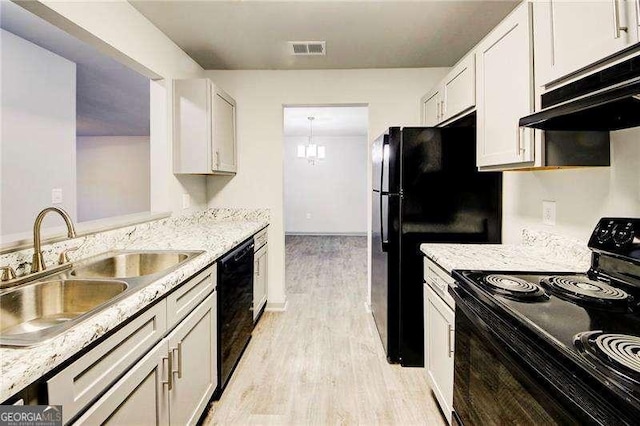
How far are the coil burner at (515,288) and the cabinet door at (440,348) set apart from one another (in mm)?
353

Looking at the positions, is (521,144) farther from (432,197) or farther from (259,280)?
(259,280)

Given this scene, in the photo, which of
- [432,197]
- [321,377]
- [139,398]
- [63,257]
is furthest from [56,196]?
[432,197]

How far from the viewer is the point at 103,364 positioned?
904 mm

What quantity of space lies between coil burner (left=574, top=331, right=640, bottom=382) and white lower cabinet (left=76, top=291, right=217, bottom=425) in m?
1.23

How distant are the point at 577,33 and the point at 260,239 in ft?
8.14

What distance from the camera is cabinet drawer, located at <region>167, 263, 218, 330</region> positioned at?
1296 mm

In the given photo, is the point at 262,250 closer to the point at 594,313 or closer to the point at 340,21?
the point at 340,21

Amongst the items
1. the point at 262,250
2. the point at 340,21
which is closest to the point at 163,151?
the point at 262,250

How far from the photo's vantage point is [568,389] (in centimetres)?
72

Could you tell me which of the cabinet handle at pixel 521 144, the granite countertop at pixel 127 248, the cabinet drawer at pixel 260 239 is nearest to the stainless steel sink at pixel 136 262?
the granite countertop at pixel 127 248

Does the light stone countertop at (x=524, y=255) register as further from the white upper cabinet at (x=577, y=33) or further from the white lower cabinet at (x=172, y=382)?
the white lower cabinet at (x=172, y=382)

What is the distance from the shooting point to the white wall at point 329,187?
26.9 feet

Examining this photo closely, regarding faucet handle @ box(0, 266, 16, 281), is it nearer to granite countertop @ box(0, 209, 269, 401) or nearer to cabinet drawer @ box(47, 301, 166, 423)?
granite countertop @ box(0, 209, 269, 401)

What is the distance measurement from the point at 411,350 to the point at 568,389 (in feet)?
5.30
